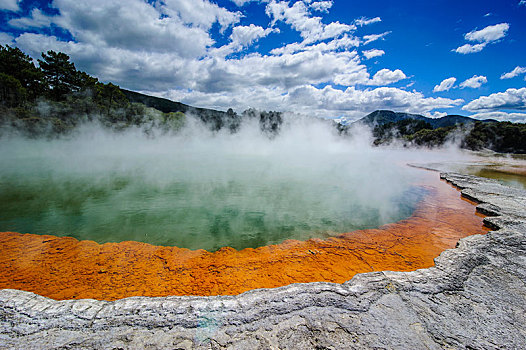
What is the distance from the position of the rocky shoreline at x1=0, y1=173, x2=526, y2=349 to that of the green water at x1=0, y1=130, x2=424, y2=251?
1.86 metres

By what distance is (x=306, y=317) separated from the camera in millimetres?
1992

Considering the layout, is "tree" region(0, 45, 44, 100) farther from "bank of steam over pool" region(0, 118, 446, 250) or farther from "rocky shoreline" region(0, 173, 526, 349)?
"rocky shoreline" region(0, 173, 526, 349)

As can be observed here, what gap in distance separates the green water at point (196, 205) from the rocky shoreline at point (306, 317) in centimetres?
186

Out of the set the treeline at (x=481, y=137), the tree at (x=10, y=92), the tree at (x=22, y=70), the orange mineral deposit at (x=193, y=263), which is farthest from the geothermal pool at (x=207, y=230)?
the treeline at (x=481, y=137)

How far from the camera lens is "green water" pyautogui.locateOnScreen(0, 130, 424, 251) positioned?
4.38m

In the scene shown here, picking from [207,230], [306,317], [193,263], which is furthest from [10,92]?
[306,317]

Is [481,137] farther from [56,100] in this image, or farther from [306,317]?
[56,100]

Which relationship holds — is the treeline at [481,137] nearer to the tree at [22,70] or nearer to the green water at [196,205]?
the green water at [196,205]

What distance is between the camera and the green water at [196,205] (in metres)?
4.38

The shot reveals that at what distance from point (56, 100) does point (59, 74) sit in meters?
Result: 4.01

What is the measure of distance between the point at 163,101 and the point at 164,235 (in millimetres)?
91696

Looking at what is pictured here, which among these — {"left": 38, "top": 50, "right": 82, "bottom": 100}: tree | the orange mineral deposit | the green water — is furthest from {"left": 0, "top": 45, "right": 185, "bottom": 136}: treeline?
the orange mineral deposit

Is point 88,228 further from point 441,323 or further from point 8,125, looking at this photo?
point 8,125

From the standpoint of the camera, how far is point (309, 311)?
81.3 inches
